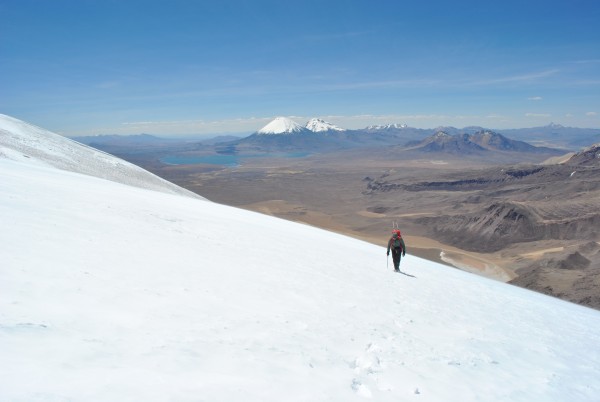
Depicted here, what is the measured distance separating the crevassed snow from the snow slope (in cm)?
1748

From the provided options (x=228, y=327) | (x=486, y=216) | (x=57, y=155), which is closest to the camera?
(x=228, y=327)

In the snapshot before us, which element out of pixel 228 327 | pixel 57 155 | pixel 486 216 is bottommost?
pixel 486 216

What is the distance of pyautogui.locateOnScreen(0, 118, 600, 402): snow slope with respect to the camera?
4445 millimetres

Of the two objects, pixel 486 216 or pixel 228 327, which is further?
pixel 486 216

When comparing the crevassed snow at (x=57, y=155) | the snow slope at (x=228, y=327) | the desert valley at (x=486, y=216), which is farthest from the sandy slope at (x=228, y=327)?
the crevassed snow at (x=57, y=155)

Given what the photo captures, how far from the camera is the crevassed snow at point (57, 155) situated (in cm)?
2723

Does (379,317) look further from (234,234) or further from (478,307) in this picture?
(234,234)

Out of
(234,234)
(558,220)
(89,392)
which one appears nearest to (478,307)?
(234,234)

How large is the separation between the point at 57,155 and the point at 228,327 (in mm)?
29962

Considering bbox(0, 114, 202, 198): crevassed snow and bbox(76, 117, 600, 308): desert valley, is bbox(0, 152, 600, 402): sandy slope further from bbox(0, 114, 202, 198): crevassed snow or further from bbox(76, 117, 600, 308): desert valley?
bbox(0, 114, 202, 198): crevassed snow

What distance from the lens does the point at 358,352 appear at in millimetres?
6254

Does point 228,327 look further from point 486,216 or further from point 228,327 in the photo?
point 486,216

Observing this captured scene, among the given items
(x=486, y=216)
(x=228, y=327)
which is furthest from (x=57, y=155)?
(x=486, y=216)

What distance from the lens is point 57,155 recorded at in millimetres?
30328
